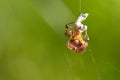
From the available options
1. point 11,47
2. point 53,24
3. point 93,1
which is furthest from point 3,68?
point 93,1

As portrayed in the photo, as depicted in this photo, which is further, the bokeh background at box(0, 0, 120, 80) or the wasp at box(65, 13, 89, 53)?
the bokeh background at box(0, 0, 120, 80)

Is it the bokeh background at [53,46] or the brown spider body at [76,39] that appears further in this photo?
the bokeh background at [53,46]

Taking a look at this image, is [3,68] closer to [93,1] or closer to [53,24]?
[53,24]

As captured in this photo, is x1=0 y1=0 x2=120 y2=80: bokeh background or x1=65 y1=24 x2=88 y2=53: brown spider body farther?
x1=0 y1=0 x2=120 y2=80: bokeh background

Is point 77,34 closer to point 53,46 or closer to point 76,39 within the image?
point 76,39
